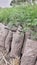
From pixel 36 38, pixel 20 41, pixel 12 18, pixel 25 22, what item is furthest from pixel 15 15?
pixel 36 38

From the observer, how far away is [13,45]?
3193 mm

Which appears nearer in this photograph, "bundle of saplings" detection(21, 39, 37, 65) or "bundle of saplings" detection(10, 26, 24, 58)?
"bundle of saplings" detection(21, 39, 37, 65)

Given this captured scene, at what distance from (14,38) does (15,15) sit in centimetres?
46

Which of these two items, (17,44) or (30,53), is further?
(17,44)

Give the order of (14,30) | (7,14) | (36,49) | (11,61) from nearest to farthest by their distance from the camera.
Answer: (36,49), (11,61), (14,30), (7,14)

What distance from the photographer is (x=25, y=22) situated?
3281 mm

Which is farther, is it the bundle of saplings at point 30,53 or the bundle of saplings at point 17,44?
the bundle of saplings at point 17,44

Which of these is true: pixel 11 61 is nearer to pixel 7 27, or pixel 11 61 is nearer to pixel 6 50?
pixel 6 50

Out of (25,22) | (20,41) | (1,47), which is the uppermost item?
(25,22)

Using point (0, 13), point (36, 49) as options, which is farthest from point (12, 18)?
point (36, 49)

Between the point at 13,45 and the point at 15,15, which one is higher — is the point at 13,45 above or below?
below

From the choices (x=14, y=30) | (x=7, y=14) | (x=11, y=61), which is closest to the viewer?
(x=11, y=61)

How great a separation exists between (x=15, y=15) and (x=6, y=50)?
1.83 ft

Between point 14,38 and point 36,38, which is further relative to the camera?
point 14,38
